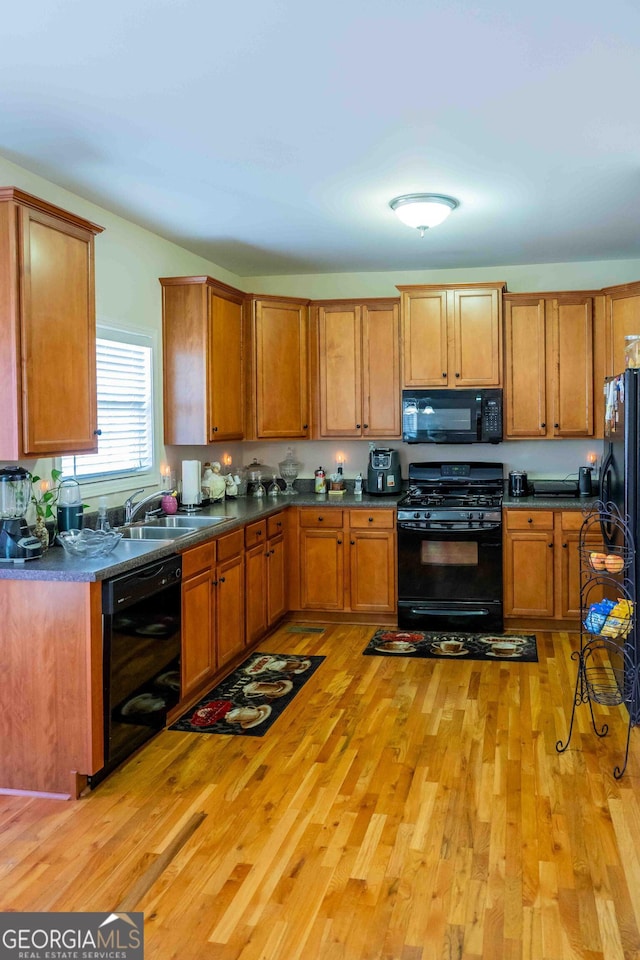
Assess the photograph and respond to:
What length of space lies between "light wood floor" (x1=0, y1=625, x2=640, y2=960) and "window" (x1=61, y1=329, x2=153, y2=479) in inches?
60.0

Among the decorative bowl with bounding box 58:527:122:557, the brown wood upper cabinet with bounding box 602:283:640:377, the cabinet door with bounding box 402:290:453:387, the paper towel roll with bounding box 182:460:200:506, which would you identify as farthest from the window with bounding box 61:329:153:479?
the brown wood upper cabinet with bounding box 602:283:640:377

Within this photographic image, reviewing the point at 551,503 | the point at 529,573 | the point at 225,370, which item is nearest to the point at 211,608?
the point at 225,370

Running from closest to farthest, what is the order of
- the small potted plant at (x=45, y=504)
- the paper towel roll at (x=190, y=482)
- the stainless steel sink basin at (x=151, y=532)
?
the small potted plant at (x=45, y=504), the stainless steel sink basin at (x=151, y=532), the paper towel roll at (x=190, y=482)

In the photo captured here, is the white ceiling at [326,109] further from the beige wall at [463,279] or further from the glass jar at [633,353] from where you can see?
the beige wall at [463,279]

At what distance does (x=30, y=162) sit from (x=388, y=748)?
3.02 meters

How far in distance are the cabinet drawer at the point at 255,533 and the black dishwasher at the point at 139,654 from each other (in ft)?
3.54

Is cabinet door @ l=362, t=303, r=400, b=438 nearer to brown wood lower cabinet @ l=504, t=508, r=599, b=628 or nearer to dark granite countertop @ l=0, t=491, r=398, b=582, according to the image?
dark granite countertop @ l=0, t=491, r=398, b=582

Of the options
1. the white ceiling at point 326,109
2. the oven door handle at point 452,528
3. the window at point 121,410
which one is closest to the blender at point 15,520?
the window at point 121,410

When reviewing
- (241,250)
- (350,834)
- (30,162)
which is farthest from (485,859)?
(241,250)

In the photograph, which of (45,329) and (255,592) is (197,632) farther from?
(45,329)

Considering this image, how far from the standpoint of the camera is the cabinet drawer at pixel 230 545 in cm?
443

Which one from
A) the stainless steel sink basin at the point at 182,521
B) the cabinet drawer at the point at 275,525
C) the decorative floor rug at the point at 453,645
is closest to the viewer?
the stainless steel sink basin at the point at 182,521

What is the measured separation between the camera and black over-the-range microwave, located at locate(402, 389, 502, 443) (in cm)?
584

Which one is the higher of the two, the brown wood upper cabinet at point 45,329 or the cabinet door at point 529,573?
the brown wood upper cabinet at point 45,329
